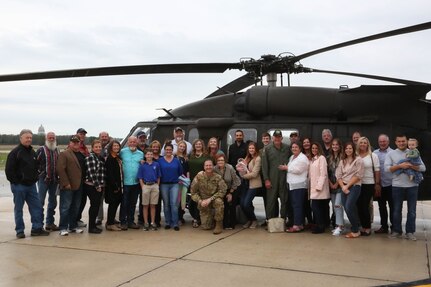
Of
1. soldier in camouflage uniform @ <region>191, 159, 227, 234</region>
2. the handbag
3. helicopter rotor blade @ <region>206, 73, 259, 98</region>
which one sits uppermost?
helicopter rotor blade @ <region>206, 73, 259, 98</region>

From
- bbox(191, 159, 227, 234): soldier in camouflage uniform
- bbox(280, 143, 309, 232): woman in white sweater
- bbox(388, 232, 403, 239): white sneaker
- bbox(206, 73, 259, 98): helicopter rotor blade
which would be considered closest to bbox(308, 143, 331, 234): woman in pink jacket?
bbox(280, 143, 309, 232): woman in white sweater

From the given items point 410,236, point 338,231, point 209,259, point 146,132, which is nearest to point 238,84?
point 146,132

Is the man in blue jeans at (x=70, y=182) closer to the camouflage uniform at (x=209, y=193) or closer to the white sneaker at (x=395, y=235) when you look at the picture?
the camouflage uniform at (x=209, y=193)

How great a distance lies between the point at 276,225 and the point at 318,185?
1.05 metres

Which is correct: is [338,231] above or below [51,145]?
below

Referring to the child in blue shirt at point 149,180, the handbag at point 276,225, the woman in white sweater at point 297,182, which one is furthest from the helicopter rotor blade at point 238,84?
the handbag at point 276,225

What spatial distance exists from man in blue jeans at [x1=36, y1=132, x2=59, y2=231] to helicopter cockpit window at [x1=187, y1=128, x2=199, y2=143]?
291cm

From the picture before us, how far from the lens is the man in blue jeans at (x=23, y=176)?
6.64 meters

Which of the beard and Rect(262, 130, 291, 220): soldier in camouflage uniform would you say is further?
Rect(262, 130, 291, 220): soldier in camouflage uniform

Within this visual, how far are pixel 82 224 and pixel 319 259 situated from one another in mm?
4690

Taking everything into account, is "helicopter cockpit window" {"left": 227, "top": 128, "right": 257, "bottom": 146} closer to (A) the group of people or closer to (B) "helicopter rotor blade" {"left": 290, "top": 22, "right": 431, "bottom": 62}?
(A) the group of people

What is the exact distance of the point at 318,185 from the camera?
6.93 m

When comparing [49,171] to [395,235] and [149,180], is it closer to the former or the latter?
[149,180]

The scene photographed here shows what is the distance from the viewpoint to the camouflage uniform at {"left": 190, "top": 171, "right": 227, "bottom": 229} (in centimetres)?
727
